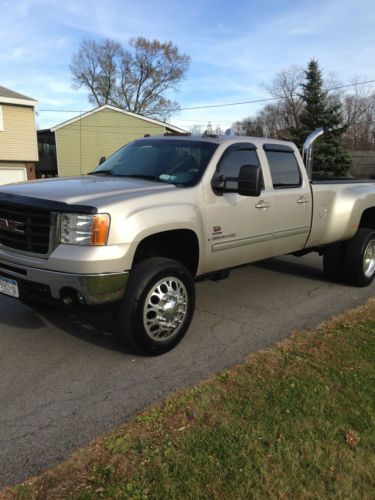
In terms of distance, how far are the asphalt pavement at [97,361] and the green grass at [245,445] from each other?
234 millimetres

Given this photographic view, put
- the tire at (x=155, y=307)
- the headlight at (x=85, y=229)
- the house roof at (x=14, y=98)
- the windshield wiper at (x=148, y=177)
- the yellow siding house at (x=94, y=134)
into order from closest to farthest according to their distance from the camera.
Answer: the headlight at (x=85, y=229), the tire at (x=155, y=307), the windshield wiper at (x=148, y=177), the house roof at (x=14, y=98), the yellow siding house at (x=94, y=134)

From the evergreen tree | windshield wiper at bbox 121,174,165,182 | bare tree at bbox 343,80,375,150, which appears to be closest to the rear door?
windshield wiper at bbox 121,174,165,182

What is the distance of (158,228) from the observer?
397 cm

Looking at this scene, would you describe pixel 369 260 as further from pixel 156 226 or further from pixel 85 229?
pixel 85 229

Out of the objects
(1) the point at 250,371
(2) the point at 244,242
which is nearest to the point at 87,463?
(1) the point at 250,371

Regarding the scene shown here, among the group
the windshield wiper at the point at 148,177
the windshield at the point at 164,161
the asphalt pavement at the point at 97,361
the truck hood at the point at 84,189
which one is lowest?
the asphalt pavement at the point at 97,361

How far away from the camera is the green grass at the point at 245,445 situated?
2461 millimetres

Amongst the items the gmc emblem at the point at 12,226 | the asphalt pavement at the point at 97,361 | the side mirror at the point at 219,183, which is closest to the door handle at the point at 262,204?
the side mirror at the point at 219,183

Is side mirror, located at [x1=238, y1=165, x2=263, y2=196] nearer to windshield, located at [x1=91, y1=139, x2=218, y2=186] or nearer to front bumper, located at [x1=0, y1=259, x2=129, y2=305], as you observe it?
windshield, located at [x1=91, y1=139, x2=218, y2=186]

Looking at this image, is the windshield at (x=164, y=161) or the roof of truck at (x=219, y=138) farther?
the roof of truck at (x=219, y=138)

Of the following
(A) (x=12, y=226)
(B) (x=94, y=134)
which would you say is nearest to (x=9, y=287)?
(A) (x=12, y=226)

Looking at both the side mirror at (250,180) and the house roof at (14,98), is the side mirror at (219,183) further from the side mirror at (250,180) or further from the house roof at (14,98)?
the house roof at (14,98)

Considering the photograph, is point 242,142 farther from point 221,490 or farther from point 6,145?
point 6,145

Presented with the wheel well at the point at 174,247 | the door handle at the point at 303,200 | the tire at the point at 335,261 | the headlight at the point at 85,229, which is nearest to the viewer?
the headlight at the point at 85,229
